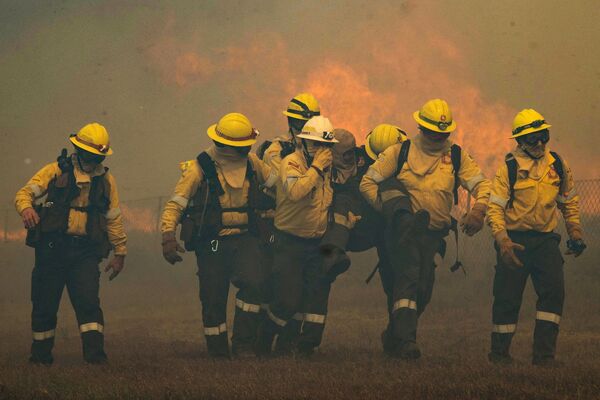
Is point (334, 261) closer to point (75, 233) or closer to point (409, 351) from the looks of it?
point (409, 351)

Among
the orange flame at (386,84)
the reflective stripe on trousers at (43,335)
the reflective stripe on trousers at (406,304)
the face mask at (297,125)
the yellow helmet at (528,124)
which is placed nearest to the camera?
the yellow helmet at (528,124)

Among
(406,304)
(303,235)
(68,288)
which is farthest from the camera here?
(303,235)

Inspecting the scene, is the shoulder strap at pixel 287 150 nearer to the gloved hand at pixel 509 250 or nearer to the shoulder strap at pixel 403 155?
the shoulder strap at pixel 403 155

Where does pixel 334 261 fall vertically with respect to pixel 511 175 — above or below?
below

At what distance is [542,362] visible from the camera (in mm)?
9430

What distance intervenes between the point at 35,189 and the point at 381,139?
3.55 meters

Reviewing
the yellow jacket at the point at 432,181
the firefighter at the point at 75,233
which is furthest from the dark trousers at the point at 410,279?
the firefighter at the point at 75,233

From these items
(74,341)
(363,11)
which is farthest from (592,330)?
(363,11)

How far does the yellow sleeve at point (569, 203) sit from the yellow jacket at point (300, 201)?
2263 millimetres

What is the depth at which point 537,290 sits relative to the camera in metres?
9.64

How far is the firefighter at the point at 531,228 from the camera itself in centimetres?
948

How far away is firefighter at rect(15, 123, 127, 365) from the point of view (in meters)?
9.93

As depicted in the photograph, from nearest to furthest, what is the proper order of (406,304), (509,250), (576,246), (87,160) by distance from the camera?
(509,250)
(576,246)
(406,304)
(87,160)

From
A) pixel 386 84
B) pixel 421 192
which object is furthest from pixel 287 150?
pixel 386 84
